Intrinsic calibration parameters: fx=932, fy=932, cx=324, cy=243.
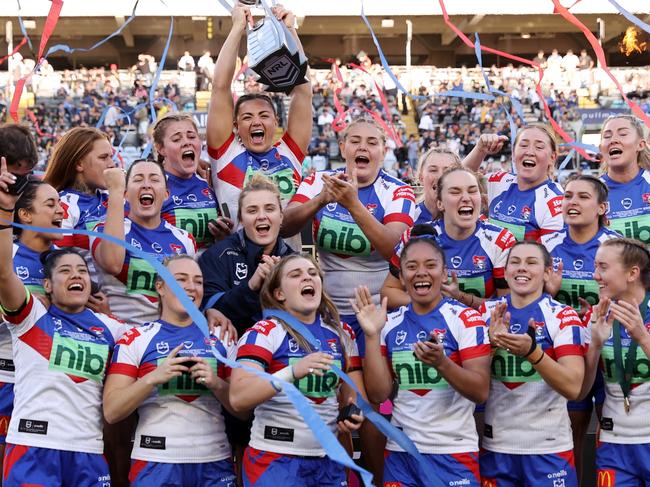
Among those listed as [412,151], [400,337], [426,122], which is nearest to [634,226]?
[400,337]

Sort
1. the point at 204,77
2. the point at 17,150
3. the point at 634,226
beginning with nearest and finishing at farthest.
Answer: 1. the point at 17,150
2. the point at 634,226
3. the point at 204,77

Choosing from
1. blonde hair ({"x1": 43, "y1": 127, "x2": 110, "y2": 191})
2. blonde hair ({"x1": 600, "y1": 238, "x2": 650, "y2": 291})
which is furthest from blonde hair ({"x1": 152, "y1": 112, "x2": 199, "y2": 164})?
blonde hair ({"x1": 600, "y1": 238, "x2": 650, "y2": 291})

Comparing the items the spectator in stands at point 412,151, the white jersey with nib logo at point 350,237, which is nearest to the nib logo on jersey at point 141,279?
the white jersey with nib logo at point 350,237

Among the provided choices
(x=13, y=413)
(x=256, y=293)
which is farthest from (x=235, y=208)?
(x=13, y=413)

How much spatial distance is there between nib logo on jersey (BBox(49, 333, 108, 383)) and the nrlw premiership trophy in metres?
1.71

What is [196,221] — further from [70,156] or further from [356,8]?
[356,8]

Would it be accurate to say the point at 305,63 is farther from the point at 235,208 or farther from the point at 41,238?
the point at 41,238

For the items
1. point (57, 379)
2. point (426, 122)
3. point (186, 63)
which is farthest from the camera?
point (186, 63)

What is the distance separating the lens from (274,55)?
4.95m

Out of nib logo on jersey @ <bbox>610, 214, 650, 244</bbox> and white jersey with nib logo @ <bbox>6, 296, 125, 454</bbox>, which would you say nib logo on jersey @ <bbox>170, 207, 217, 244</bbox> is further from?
nib logo on jersey @ <bbox>610, 214, 650, 244</bbox>

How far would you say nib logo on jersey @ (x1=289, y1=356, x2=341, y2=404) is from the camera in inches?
168

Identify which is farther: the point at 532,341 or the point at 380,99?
the point at 380,99

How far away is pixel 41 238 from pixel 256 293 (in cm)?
113

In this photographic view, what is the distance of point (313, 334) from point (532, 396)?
108 cm
